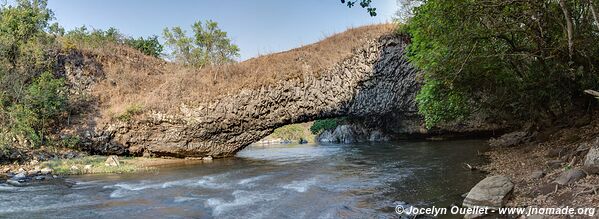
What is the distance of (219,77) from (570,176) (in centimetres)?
2106

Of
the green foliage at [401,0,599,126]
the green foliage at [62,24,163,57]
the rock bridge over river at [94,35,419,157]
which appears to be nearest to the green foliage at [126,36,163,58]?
the green foliage at [62,24,163,57]

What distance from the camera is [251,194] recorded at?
11750mm

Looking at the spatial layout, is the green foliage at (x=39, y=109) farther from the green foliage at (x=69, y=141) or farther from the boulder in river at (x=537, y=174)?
the boulder in river at (x=537, y=174)

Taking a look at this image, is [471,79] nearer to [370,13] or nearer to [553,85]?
[553,85]

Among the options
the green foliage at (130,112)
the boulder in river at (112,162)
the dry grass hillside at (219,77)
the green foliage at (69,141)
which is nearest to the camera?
the boulder in river at (112,162)

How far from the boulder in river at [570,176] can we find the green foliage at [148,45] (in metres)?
37.5

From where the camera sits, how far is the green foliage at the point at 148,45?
38763 mm

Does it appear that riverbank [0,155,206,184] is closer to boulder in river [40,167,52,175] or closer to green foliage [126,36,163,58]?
boulder in river [40,167,52,175]

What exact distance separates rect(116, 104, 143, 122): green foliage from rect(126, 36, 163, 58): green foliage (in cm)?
1611

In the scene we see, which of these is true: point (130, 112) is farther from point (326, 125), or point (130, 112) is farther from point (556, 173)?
point (326, 125)

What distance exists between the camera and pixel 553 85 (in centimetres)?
1340

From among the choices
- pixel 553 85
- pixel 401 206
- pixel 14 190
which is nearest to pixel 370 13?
pixel 401 206

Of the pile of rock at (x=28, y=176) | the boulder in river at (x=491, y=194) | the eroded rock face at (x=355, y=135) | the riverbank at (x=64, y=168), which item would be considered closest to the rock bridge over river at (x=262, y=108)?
the riverbank at (x=64, y=168)

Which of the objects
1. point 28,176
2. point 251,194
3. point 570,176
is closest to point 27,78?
point 28,176
